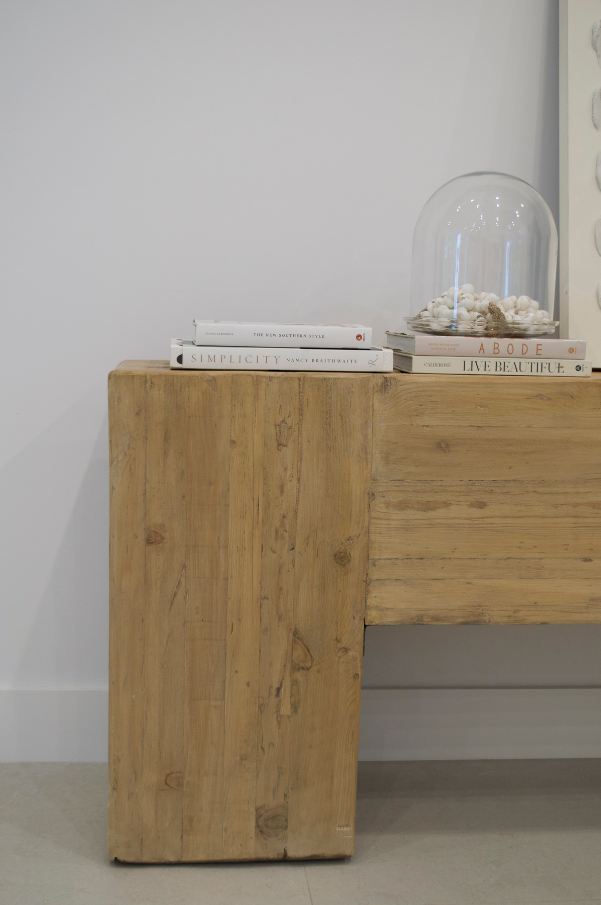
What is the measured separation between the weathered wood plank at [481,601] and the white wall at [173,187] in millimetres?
585

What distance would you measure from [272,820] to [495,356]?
81 centimetres

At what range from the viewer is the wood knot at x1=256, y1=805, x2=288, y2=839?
Result: 1.11m

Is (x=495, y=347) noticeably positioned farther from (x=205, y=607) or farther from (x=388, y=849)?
(x=388, y=849)

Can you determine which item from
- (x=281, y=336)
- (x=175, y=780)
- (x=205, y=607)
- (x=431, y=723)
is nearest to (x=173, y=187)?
(x=281, y=336)

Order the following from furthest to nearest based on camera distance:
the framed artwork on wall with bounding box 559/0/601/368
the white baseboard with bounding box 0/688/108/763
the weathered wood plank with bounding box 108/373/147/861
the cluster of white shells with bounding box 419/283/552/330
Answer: the white baseboard with bounding box 0/688/108/763, the framed artwork on wall with bounding box 559/0/601/368, the cluster of white shells with bounding box 419/283/552/330, the weathered wood plank with bounding box 108/373/147/861

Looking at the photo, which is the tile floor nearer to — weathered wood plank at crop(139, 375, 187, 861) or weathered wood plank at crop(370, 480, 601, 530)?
weathered wood plank at crop(139, 375, 187, 861)

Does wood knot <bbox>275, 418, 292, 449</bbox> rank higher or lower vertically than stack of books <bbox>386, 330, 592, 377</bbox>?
lower

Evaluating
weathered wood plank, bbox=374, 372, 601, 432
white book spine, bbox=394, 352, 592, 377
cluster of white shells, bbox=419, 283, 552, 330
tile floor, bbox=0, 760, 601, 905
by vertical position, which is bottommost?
tile floor, bbox=0, 760, 601, 905

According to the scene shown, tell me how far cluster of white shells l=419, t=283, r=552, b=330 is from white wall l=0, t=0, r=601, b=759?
24cm

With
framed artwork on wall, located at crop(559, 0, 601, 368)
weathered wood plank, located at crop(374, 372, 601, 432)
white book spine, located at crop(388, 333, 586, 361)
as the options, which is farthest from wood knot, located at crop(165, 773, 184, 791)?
framed artwork on wall, located at crop(559, 0, 601, 368)

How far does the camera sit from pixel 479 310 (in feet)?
3.83

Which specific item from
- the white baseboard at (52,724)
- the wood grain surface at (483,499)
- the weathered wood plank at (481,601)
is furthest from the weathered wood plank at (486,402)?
the white baseboard at (52,724)

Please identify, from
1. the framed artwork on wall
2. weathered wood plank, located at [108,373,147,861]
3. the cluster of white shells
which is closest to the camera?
weathered wood plank, located at [108,373,147,861]

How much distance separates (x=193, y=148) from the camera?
1.35 meters
